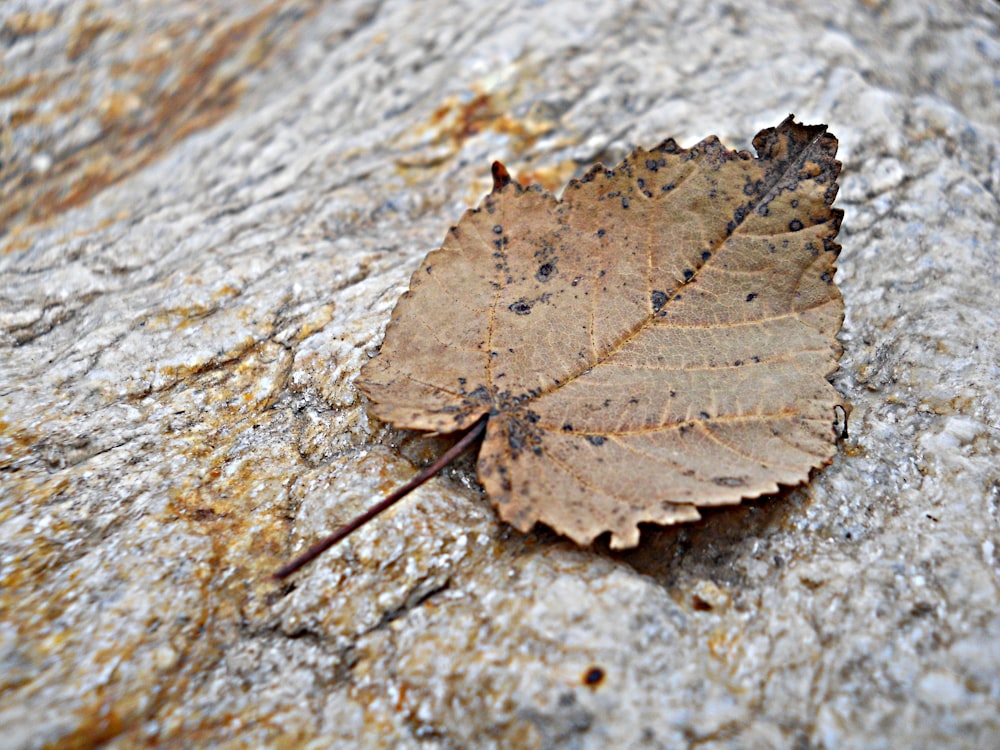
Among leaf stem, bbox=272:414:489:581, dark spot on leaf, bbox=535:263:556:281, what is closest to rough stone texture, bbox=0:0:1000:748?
leaf stem, bbox=272:414:489:581

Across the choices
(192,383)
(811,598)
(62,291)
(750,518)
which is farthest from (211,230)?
(811,598)

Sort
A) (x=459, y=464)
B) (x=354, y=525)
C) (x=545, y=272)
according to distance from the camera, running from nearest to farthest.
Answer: (x=354, y=525) < (x=459, y=464) < (x=545, y=272)

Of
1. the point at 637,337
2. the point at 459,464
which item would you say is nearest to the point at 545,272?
the point at 637,337

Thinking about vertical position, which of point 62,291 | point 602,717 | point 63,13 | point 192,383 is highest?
point 63,13

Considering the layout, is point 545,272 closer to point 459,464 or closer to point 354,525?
point 459,464

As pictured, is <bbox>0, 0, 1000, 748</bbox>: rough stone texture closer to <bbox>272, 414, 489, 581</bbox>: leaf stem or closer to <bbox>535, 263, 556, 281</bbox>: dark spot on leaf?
<bbox>272, 414, 489, 581</bbox>: leaf stem

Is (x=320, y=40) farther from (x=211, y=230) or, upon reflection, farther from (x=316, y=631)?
(x=316, y=631)
